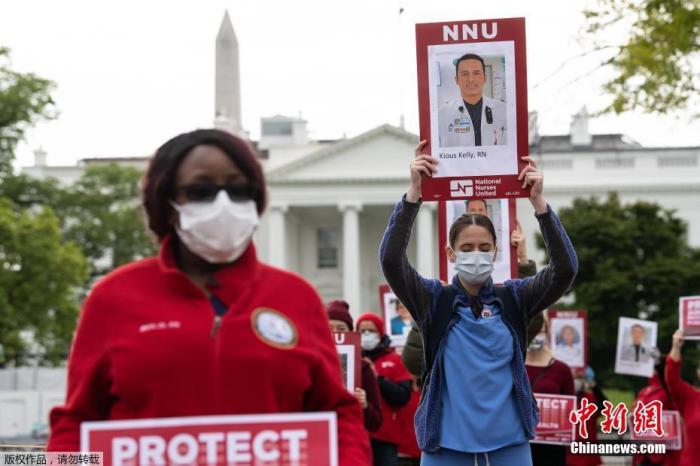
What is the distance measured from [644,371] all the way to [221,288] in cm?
1075

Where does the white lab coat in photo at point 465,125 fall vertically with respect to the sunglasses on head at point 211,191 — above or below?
above

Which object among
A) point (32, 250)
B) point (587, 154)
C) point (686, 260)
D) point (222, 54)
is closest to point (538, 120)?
point (32, 250)

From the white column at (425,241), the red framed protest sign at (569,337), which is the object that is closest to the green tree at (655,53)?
the red framed protest sign at (569,337)

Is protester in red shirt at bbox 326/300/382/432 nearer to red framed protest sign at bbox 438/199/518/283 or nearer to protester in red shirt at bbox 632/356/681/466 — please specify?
red framed protest sign at bbox 438/199/518/283

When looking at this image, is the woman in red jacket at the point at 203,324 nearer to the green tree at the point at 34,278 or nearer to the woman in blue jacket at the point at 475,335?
the woman in blue jacket at the point at 475,335

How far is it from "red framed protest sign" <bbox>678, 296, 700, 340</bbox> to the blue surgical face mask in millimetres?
4214

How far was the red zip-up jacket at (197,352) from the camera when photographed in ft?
8.79

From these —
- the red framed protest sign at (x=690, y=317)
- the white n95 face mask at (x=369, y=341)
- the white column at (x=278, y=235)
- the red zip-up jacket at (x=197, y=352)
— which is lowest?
the white n95 face mask at (x=369, y=341)

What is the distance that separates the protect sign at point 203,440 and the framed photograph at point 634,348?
1069 centimetres

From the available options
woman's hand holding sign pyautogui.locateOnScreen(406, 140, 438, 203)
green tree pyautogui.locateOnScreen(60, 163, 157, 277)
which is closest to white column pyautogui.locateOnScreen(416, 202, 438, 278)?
green tree pyautogui.locateOnScreen(60, 163, 157, 277)

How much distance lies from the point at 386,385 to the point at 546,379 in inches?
45.8

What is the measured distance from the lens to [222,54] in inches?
1796

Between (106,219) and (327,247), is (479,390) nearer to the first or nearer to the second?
(106,219)

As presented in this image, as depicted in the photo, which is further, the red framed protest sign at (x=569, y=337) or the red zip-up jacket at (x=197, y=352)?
the red framed protest sign at (x=569, y=337)
